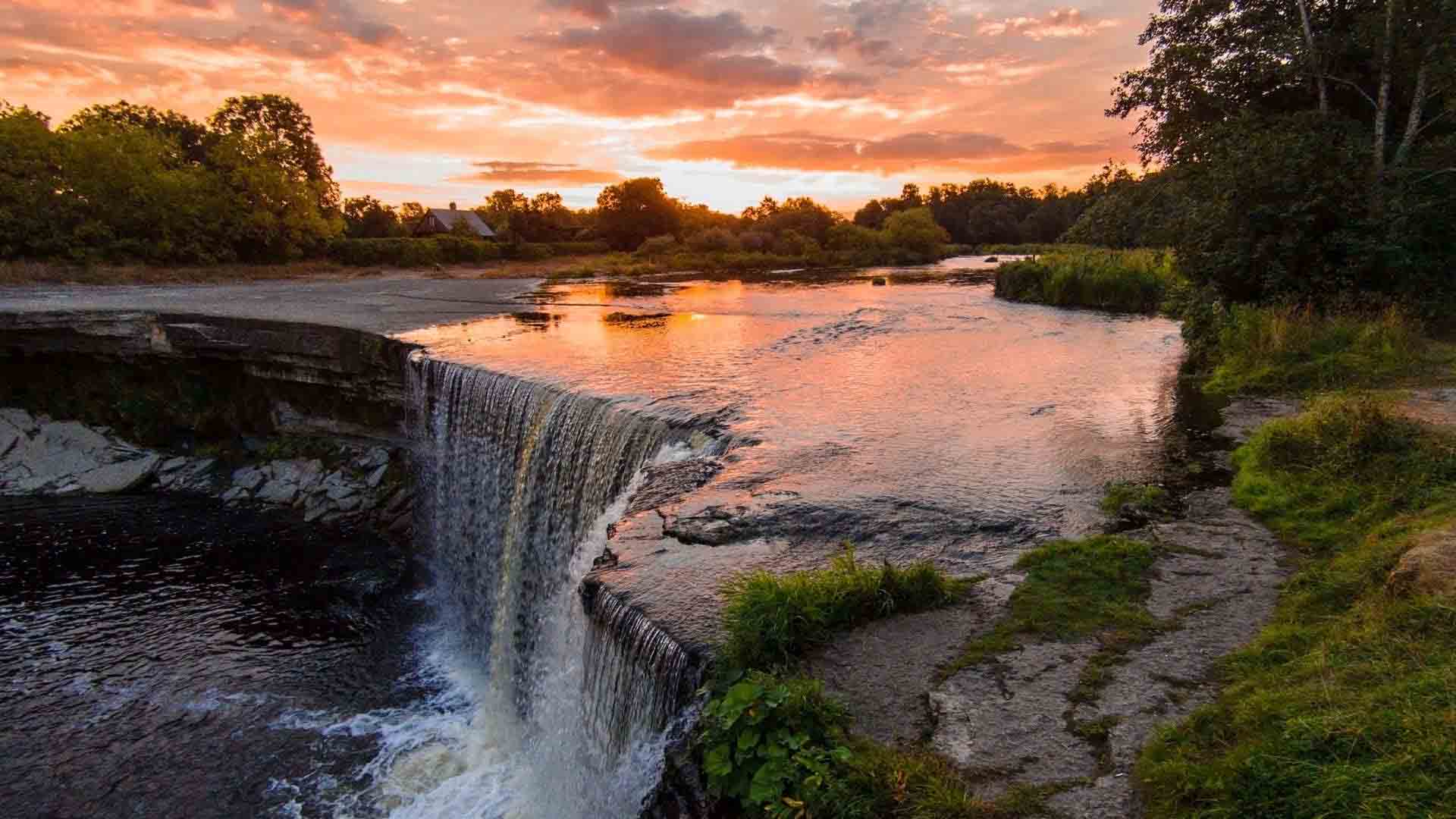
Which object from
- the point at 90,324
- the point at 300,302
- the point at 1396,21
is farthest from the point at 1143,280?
the point at 90,324

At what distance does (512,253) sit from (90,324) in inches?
1765

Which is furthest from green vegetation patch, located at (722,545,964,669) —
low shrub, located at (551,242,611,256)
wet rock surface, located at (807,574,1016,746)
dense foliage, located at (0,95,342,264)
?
low shrub, located at (551,242,611,256)

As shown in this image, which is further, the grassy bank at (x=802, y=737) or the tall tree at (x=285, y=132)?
the tall tree at (x=285, y=132)

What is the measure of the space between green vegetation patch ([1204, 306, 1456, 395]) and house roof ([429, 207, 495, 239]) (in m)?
74.0

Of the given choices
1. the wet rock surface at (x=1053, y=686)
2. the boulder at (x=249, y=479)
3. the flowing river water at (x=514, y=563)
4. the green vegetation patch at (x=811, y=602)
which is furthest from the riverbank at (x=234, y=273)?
the wet rock surface at (x=1053, y=686)

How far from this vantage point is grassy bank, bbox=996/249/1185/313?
2639 centimetres

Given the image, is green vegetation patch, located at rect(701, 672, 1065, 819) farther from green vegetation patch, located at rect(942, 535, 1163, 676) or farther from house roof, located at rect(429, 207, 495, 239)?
house roof, located at rect(429, 207, 495, 239)

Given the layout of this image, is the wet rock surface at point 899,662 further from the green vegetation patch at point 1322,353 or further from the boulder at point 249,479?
the boulder at point 249,479

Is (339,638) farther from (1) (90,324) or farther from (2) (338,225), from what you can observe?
(2) (338,225)

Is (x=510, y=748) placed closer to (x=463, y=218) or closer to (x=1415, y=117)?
(x=1415, y=117)

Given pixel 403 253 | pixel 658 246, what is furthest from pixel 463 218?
pixel 403 253

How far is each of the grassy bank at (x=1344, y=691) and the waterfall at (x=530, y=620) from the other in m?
3.01

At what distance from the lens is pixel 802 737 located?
443 centimetres

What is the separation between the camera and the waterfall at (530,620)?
621 cm
